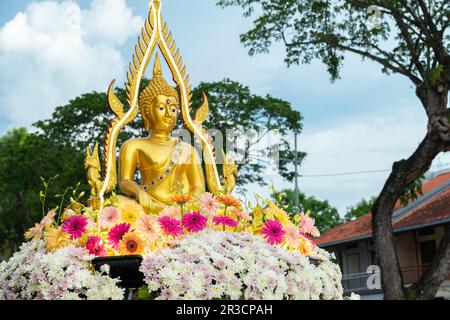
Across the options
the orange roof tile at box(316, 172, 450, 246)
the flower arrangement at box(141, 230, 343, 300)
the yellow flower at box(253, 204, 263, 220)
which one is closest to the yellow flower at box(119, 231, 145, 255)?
the flower arrangement at box(141, 230, 343, 300)

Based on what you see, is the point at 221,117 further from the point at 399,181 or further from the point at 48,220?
the point at 48,220

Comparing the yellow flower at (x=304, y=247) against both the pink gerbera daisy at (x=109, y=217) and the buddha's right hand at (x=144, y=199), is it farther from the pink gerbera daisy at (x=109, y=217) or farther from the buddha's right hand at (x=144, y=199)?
the buddha's right hand at (x=144, y=199)

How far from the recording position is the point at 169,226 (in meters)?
4.61

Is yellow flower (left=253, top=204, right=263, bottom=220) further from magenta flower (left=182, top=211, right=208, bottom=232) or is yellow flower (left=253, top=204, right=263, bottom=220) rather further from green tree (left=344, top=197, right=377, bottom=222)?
green tree (left=344, top=197, right=377, bottom=222)

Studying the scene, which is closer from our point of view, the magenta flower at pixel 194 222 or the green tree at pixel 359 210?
the magenta flower at pixel 194 222

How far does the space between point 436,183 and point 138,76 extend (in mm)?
19055

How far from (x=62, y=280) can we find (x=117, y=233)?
605 millimetres

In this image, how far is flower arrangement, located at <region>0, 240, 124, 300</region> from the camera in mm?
4195

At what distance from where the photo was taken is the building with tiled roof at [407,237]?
821 inches

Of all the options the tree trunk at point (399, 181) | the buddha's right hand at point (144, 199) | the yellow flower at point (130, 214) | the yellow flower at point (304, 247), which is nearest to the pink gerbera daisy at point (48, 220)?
the yellow flower at point (130, 214)

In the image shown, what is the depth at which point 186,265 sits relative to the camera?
4152 mm

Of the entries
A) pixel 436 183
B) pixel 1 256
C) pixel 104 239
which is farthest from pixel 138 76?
pixel 1 256

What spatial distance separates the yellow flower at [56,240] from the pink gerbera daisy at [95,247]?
0.81ft

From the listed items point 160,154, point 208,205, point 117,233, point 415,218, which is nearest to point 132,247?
point 117,233
